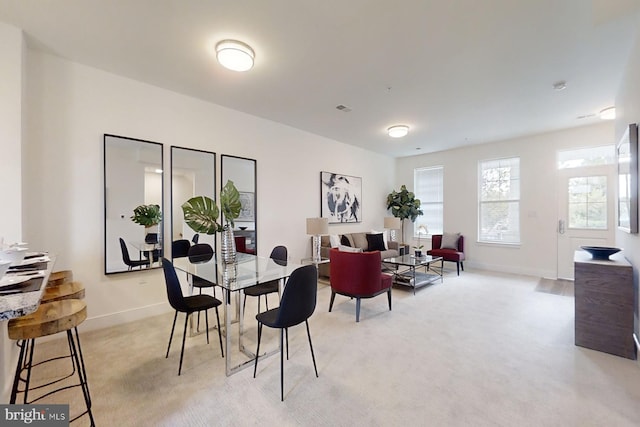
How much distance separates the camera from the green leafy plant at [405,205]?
22.9 ft

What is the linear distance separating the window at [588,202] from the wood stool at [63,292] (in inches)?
286

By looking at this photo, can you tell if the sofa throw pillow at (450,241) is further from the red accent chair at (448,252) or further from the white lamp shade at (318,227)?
the white lamp shade at (318,227)

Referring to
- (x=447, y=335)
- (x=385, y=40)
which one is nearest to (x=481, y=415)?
(x=447, y=335)

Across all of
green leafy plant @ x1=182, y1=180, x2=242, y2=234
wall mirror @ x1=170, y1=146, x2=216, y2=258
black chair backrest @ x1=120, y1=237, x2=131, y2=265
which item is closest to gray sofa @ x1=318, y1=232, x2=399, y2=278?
wall mirror @ x1=170, y1=146, x2=216, y2=258

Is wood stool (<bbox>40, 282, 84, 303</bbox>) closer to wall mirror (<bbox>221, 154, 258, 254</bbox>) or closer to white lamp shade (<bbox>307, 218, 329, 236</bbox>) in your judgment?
wall mirror (<bbox>221, 154, 258, 254</bbox>)

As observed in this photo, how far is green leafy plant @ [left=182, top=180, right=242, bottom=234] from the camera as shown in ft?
8.88

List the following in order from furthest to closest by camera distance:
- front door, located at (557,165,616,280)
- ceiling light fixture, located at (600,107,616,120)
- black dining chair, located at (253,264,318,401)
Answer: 1. front door, located at (557,165,616,280)
2. ceiling light fixture, located at (600,107,616,120)
3. black dining chair, located at (253,264,318,401)

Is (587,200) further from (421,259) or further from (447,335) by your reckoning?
(447,335)

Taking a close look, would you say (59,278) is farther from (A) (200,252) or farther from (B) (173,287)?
(A) (200,252)

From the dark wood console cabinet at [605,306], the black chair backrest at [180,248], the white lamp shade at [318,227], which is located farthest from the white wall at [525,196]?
the black chair backrest at [180,248]

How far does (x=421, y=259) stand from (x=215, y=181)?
148 inches

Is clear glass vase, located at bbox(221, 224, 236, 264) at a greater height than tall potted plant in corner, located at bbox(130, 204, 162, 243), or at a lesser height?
lesser

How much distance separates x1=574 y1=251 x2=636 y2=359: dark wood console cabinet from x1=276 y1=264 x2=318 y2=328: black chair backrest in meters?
2.68

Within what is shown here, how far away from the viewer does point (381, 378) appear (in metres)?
2.16
